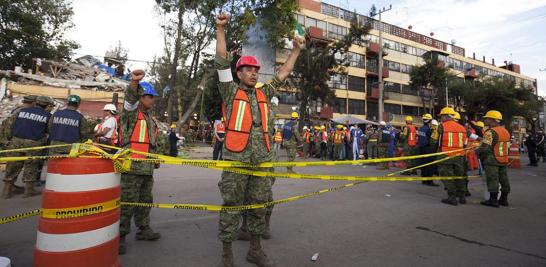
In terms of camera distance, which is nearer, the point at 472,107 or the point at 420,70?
the point at 420,70

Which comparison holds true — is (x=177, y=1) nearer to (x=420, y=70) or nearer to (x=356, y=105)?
(x=356, y=105)

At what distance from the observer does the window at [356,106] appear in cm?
4100

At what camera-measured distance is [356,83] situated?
41562 mm

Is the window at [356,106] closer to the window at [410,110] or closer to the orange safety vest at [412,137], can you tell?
the window at [410,110]

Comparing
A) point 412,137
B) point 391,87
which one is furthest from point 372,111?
point 412,137

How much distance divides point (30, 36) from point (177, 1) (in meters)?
18.6

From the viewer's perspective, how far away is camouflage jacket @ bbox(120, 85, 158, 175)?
346 cm

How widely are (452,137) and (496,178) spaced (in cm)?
110

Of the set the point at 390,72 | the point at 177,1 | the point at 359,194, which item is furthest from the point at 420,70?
the point at 359,194

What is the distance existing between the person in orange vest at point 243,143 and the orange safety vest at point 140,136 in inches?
47.1

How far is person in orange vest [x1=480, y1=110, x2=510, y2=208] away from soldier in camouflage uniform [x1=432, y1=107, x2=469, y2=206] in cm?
41

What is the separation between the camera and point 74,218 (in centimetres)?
225

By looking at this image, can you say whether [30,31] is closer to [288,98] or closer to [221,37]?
[288,98]

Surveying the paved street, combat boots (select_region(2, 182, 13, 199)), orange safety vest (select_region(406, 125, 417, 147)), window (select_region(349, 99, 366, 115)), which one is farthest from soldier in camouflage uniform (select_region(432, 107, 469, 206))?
window (select_region(349, 99, 366, 115))
